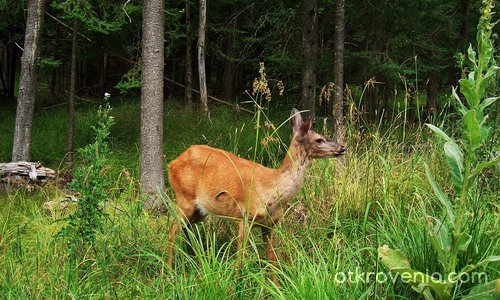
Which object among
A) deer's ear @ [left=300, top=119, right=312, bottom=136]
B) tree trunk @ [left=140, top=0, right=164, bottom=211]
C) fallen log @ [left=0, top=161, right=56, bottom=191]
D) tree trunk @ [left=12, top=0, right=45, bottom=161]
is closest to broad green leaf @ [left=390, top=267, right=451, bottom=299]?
deer's ear @ [left=300, top=119, right=312, bottom=136]

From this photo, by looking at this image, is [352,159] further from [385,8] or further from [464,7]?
[464,7]

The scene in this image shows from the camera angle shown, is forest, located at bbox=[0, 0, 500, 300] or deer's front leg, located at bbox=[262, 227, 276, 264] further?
deer's front leg, located at bbox=[262, 227, 276, 264]

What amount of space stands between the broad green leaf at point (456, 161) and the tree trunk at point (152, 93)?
5671 mm

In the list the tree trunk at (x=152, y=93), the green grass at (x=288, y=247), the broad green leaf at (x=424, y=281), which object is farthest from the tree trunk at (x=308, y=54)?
the broad green leaf at (x=424, y=281)

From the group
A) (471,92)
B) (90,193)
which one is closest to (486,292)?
(471,92)

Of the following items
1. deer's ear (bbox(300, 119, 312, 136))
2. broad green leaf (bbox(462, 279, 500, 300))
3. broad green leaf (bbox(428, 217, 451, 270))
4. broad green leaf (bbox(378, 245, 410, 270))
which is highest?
deer's ear (bbox(300, 119, 312, 136))

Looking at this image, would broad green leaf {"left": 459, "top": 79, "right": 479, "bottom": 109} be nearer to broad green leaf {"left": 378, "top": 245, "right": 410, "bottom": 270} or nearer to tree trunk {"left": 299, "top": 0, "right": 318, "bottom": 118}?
broad green leaf {"left": 378, "top": 245, "right": 410, "bottom": 270}

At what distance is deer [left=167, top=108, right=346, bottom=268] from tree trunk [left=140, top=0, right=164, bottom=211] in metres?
2.60

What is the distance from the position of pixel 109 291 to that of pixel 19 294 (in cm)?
71

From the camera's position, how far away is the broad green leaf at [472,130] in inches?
99.7

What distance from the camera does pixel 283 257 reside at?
14.3 ft

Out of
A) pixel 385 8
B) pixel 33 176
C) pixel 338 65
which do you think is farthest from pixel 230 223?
pixel 385 8

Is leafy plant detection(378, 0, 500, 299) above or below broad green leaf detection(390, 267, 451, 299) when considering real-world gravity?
above

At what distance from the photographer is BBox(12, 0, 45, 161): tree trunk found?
10.5 m
